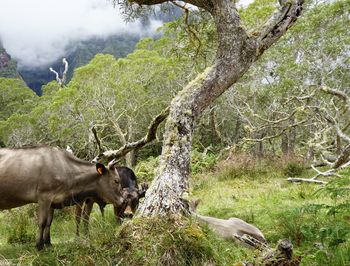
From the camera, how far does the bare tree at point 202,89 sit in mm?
5574

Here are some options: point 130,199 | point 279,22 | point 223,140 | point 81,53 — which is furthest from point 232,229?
point 81,53

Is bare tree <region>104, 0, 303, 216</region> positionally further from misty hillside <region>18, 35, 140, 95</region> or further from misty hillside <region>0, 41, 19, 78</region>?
misty hillside <region>18, 35, 140, 95</region>

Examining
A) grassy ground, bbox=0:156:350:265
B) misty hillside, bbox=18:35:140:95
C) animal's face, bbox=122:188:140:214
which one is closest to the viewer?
grassy ground, bbox=0:156:350:265

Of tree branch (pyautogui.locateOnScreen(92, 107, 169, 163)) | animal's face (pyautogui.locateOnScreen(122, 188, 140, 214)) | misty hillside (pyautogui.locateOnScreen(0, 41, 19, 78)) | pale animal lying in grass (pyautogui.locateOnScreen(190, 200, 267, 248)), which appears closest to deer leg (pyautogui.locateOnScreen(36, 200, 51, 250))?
animal's face (pyautogui.locateOnScreen(122, 188, 140, 214))

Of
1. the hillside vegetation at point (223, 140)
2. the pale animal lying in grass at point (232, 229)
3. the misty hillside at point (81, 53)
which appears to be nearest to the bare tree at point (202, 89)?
the hillside vegetation at point (223, 140)

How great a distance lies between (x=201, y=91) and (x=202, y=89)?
4 cm

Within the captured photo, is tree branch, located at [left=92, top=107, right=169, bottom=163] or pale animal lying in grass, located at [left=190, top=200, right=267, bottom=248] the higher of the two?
tree branch, located at [left=92, top=107, right=169, bottom=163]

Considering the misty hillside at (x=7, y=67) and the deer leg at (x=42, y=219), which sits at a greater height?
the misty hillside at (x=7, y=67)

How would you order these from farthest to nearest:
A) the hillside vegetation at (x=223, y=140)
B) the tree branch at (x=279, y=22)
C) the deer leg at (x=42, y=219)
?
the tree branch at (x=279, y=22) → the deer leg at (x=42, y=219) → the hillside vegetation at (x=223, y=140)

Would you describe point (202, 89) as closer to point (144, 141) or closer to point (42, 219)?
point (144, 141)

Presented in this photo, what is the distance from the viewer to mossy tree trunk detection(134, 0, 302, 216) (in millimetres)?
5566

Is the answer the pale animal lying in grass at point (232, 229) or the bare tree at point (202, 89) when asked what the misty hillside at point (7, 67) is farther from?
the pale animal lying in grass at point (232, 229)

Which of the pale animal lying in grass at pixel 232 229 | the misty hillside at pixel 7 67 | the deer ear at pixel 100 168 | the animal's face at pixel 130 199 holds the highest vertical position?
the misty hillside at pixel 7 67

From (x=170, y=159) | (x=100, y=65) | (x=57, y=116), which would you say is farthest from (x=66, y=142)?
(x=170, y=159)
